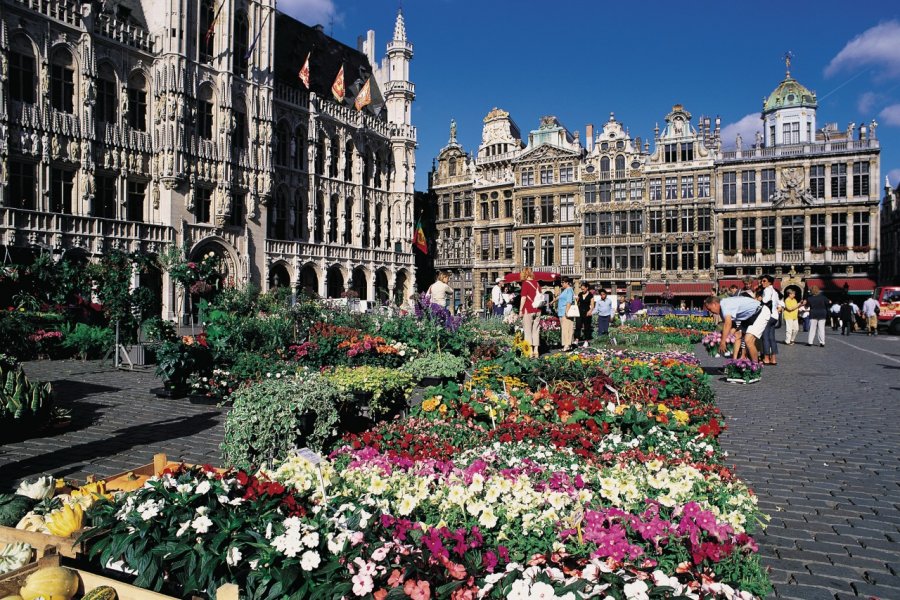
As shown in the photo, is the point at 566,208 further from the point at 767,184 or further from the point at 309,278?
the point at 309,278

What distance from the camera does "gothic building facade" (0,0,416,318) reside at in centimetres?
2588

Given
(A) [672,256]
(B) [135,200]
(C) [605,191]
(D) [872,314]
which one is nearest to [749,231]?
(A) [672,256]

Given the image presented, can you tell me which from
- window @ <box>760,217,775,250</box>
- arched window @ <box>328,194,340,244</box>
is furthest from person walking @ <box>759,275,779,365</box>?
window @ <box>760,217,775,250</box>

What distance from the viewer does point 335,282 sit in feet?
142

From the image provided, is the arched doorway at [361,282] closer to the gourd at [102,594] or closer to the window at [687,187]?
the window at [687,187]

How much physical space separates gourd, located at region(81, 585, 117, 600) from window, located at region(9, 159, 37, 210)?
27.8 metres

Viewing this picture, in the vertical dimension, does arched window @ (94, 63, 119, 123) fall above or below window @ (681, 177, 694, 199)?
above

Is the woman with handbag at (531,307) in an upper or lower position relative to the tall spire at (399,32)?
lower

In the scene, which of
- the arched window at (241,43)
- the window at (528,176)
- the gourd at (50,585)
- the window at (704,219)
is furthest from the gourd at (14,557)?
the window at (528,176)

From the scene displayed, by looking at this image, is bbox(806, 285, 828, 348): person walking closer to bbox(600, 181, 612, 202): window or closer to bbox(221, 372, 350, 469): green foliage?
bbox(221, 372, 350, 469): green foliage

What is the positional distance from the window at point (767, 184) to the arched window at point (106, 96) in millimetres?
40249

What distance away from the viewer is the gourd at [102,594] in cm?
296

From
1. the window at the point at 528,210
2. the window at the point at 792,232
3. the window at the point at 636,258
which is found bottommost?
the window at the point at 636,258

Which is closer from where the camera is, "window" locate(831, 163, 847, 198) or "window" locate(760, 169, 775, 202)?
"window" locate(831, 163, 847, 198)
